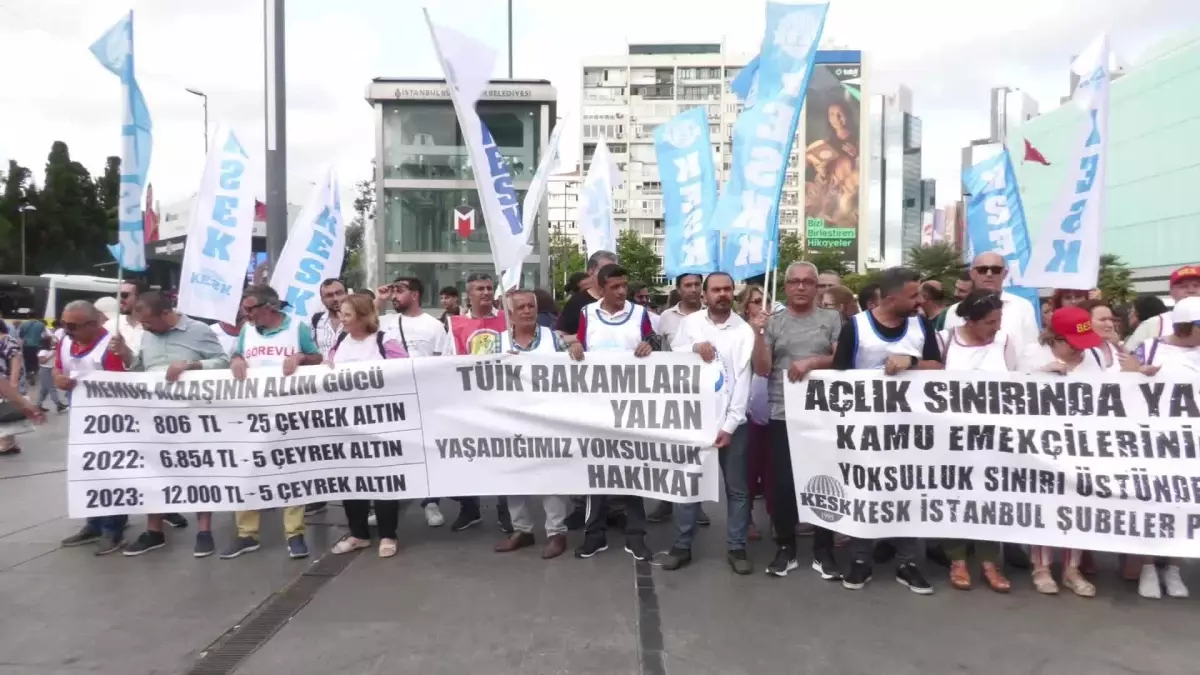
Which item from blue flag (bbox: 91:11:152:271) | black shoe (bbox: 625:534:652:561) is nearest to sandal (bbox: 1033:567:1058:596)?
black shoe (bbox: 625:534:652:561)

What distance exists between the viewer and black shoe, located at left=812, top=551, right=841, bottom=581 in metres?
5.12

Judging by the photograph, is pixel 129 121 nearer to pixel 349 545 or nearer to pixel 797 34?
pixel 349 545

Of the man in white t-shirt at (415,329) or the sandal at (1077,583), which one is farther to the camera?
the man in white t-shirt at (415,329)

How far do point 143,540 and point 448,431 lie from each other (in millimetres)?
2196

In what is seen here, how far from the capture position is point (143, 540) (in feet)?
19.0

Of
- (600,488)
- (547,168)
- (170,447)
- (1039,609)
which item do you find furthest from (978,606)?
(170,447)

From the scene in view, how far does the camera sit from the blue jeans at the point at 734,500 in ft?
17.3

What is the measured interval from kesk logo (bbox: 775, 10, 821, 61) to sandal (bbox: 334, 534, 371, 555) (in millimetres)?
4384

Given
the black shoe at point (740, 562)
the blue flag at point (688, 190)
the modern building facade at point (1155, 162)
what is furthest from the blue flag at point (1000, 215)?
the modern building facade at point (1155, 162)

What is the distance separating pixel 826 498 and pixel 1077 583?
4.73 ft

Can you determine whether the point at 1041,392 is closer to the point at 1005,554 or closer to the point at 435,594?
the point at 1005,554

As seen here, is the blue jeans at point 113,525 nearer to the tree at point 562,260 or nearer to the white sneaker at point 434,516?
the white sneaker at point 434,516

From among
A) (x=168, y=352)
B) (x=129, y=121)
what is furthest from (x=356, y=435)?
(x=129, y=121)

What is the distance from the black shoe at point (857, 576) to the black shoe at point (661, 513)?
1.88 metres
